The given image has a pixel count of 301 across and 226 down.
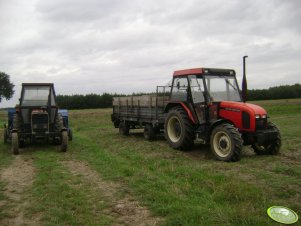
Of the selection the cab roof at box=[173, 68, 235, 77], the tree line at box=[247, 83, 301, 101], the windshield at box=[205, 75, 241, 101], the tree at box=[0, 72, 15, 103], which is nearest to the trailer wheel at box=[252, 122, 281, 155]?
the windshield at box=[205, 75, 241, 101]

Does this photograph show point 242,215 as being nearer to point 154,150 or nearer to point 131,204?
point 131,204

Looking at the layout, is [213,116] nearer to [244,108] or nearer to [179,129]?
[244,108]

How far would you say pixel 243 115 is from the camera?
9453 mm

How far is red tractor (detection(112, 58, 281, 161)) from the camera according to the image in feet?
30.7

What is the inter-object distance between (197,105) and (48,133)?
4.98 m

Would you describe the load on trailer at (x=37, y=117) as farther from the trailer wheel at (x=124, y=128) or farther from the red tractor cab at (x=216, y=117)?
the red tractor cab at (x=216, y=117)

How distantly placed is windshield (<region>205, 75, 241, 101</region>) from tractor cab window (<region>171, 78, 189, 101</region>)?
0.77m

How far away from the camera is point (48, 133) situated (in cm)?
1220

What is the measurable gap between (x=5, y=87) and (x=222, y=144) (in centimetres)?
7037

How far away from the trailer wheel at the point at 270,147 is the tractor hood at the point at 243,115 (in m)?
0.51

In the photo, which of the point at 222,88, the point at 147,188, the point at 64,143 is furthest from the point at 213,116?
the point at 64,143

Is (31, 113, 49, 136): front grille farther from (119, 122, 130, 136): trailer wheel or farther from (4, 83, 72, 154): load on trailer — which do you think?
(119, 122, 130, 136): trailer wheel

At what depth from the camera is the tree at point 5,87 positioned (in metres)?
71.9

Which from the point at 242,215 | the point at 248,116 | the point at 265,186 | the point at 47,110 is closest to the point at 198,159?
the point at 248,116
